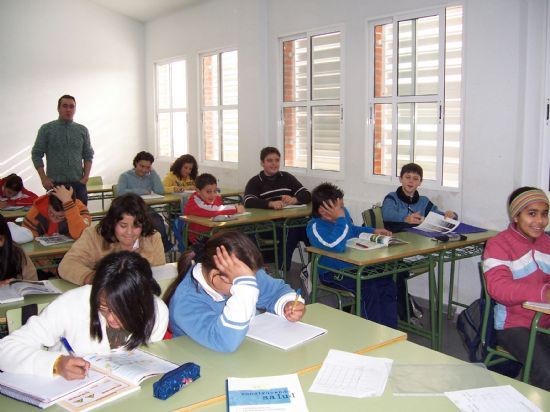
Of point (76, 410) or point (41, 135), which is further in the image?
point (41, 135)

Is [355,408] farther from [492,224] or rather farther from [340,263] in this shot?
[492,224]

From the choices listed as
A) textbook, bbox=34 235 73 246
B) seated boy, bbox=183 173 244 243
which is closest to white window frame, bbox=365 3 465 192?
seated boy, bbox=183 173 244 243

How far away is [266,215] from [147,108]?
15.6 feet

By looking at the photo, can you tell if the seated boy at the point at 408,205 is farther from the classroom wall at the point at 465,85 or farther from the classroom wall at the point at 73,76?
the classroom wall at the point at 73,76

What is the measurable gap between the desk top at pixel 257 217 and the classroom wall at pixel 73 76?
13.6 ft

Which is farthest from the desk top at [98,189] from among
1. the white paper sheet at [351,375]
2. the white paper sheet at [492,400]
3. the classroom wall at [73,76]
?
the white paper sheet at [492,400]

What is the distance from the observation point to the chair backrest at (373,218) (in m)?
4.53

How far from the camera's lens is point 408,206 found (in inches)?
182

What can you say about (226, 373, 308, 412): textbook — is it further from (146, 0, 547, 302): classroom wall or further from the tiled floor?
(146, 0, 547, 302): classroom wall

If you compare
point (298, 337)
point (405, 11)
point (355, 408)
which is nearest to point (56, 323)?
point (298, 337)

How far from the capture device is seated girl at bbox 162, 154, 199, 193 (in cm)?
682

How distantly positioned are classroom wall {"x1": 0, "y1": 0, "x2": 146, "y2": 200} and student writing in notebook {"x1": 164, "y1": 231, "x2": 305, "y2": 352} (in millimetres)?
6753

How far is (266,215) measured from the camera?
17.0ft

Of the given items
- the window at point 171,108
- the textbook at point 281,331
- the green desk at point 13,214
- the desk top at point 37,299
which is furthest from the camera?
the window at point 171,108
